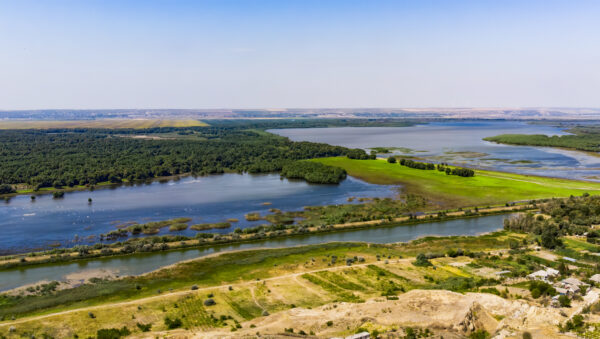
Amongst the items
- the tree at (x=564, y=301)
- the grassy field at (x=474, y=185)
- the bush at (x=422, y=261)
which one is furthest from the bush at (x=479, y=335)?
the grassy field at (x=474, y=185)

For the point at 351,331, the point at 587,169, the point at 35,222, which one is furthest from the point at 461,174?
the point at 35,222

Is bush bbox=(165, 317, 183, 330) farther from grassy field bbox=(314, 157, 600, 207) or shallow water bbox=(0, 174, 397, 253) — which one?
grassy field bbox=(314, 157, 600, 207)

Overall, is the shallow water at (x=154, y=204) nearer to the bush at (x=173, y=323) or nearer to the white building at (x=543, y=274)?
the bush at (x=173, y=323)

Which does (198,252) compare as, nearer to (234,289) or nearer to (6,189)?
(234,289)

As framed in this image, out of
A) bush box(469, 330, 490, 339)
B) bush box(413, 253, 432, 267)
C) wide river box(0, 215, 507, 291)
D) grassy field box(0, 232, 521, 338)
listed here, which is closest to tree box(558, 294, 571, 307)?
bush box(469, 330, 490, 339)

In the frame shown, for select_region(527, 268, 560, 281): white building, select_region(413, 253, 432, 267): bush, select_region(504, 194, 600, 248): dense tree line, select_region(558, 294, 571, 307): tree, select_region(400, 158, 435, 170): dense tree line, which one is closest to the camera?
select_region(558, 294, 571, 307): tree

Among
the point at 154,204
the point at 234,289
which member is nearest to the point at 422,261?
the point at 234,289
